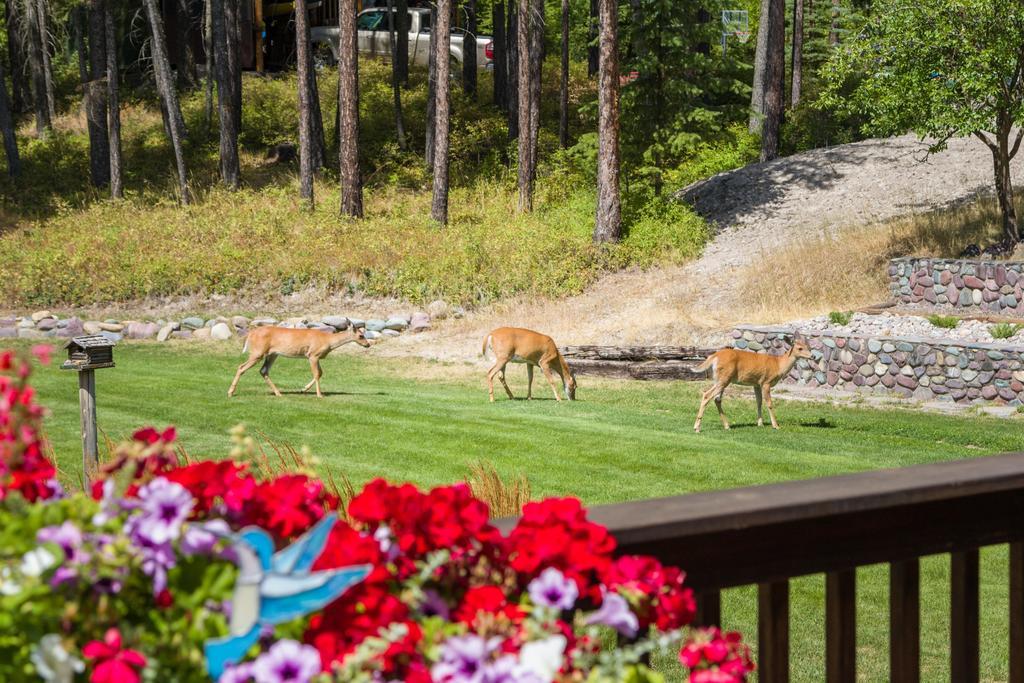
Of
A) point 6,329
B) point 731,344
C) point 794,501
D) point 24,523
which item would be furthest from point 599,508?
point 6,329

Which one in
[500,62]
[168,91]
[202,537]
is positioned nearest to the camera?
[202,537]

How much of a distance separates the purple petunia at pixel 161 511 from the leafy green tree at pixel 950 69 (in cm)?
2127

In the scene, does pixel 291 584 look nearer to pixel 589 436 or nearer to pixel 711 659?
pixel 711 659

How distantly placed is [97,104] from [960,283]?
22.8m

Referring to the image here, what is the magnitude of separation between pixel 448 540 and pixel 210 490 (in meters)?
0.43

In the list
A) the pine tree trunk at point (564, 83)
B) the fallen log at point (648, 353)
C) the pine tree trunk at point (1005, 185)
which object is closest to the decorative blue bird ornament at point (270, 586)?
the fallen log at point (648, 353)

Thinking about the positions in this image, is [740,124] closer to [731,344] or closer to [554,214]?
[554,214]

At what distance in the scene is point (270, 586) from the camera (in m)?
1.88

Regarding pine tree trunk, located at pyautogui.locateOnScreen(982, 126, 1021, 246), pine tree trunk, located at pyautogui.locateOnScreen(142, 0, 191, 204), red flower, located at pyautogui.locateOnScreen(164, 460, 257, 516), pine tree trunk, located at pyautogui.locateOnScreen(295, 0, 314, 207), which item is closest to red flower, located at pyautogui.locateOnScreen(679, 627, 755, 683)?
red flower, located at pyautogui.locateOnScreen(164, 460, 257, 516)

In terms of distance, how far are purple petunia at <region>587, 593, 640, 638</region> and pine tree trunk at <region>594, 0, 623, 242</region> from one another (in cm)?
2418

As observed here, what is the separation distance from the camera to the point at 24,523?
1881 millimetres

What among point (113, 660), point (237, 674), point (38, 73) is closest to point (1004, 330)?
point (237, 674)

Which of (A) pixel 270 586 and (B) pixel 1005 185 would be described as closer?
(A) pixel 270 586

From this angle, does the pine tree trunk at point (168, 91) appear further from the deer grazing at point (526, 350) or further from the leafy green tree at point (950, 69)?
the deer grazing at point (526, 350)
